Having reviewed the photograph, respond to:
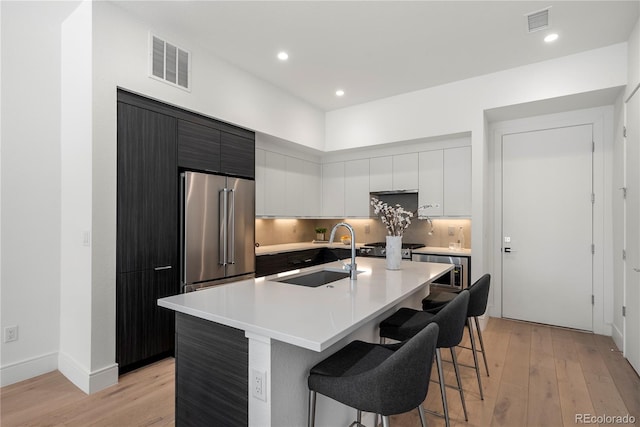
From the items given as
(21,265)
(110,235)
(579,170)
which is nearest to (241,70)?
(110,235)

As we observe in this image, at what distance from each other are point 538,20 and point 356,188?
3.06m

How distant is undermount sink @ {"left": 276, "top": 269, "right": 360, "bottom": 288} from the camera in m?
2.51

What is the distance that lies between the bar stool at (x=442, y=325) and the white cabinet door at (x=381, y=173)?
296cm

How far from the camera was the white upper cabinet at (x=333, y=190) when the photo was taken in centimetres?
546

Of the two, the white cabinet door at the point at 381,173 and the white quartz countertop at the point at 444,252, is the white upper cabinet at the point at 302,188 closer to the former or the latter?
the white cabinet door at the point at 381,173

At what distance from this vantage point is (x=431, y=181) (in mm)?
4586

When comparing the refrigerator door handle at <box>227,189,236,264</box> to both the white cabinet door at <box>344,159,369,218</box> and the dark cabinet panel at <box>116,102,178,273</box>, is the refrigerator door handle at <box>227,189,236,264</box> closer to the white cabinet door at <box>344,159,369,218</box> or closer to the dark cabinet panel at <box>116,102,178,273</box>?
the dark cabinet panel at <box>116,102,178,273</box>

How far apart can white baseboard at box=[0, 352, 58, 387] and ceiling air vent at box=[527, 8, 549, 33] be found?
4.97 metres

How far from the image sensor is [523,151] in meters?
4.21

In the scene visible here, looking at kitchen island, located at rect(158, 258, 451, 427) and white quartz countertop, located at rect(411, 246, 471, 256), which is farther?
white quartz countertop, located at rect(411, 246, 471, 256)

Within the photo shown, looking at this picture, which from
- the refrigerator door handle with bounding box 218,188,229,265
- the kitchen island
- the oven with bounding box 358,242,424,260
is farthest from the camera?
the oven with bounding box 358,242,424,260

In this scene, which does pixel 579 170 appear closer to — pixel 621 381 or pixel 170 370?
pixel 621 381

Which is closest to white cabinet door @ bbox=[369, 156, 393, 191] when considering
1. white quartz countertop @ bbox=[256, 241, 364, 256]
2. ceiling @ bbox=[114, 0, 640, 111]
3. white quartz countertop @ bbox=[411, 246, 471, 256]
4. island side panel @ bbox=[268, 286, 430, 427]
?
white quartz countertop @ bbox=[256, 241, 364, 256]

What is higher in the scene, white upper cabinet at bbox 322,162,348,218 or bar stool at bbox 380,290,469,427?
white upper cabinet at bbox 322,162,348,218
